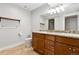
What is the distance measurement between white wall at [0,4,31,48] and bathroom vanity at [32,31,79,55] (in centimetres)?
46

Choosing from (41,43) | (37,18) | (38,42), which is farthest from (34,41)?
(37,18)

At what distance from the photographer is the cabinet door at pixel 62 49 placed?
57.1 inches

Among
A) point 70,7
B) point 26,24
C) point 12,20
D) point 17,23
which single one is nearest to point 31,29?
point 26,24

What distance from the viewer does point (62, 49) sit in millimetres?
1563

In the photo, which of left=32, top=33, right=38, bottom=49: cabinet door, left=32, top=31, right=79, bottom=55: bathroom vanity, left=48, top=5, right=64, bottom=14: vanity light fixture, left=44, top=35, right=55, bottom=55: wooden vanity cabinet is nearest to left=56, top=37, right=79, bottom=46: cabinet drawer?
left=32, top=31, right=79, bottom=55: bathroom vanity

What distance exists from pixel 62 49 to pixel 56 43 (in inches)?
7.3

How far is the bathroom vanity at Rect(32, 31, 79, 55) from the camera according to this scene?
1372 millimetres

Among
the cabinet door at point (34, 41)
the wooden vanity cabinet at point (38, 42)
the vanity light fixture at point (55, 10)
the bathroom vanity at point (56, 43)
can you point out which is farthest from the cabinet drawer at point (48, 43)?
the vanity light fixture at point (55, 10)

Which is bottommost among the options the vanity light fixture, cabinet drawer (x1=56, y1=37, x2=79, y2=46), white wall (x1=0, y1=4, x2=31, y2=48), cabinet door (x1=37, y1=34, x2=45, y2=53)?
cabinet door (x1=37, y1=34, x2=45, y2=53)

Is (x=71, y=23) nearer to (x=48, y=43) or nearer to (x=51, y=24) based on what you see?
(x=51, y=24)

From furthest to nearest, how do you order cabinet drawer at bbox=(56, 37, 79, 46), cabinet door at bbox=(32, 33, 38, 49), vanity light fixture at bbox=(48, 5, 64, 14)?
cabinet door at bbox=(32, 33, 38, 49) < vanity light fixture at bbox=(48, 5, 64, 14) < cabinet drawer at bbox=(56, 37, 79, 46)

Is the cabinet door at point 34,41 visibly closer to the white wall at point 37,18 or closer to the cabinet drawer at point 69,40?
the white wall at point 37,18

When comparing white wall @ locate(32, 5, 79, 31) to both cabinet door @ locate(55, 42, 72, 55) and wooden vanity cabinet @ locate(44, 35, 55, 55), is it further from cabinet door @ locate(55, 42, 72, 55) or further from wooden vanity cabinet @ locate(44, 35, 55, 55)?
cabinet door @ locate(55, 42, 72, 55)

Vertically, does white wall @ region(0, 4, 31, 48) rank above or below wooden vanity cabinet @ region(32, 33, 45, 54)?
above
